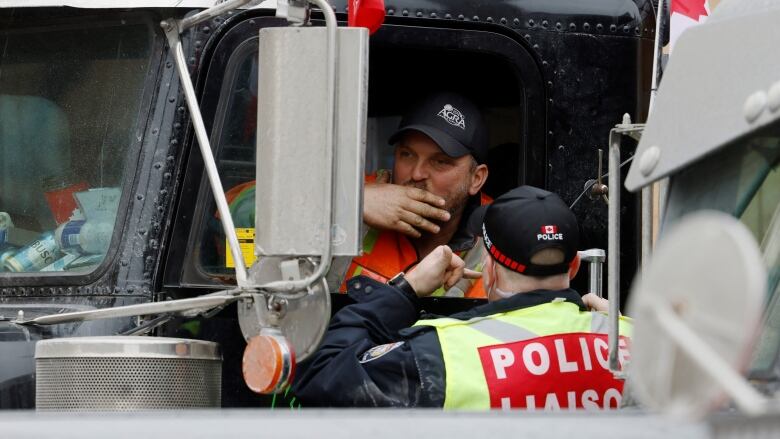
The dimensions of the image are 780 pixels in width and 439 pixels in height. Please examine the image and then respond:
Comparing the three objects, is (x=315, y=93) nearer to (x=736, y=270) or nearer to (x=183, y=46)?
(x=183, y=46)

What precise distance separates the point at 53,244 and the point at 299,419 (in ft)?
6.93

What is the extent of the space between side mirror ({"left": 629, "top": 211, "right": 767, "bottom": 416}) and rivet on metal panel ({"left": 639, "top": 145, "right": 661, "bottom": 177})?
956 mm

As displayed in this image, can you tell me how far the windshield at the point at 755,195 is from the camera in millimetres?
2518

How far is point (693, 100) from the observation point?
8.14 feet

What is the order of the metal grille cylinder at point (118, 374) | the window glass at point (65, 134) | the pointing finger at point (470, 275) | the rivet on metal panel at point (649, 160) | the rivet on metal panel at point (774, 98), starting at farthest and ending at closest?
the pointing finger at point (470, 275), the window glass at point (65, 134), the metal grille cylinder at point (118, 374), the rivet on metal panel at point (649, 160), the rivet on metal panel at point (774, 98)

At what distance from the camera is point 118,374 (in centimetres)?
311

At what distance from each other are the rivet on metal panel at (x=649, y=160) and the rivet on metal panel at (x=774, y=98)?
246mm

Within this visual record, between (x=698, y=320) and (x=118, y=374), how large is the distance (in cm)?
188

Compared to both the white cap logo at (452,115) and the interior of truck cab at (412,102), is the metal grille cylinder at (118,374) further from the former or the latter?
the white cap logo at (452,115)

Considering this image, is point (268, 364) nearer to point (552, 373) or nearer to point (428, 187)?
point (552, 373)

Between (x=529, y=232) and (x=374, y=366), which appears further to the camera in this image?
(x=529, y=232)

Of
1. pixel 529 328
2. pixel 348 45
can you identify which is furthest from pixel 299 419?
pixel 529 328

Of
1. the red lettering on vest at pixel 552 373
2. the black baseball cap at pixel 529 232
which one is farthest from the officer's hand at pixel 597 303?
the red lettering on vest at pixel 552 373

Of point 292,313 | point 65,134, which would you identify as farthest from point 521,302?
point 65,134
